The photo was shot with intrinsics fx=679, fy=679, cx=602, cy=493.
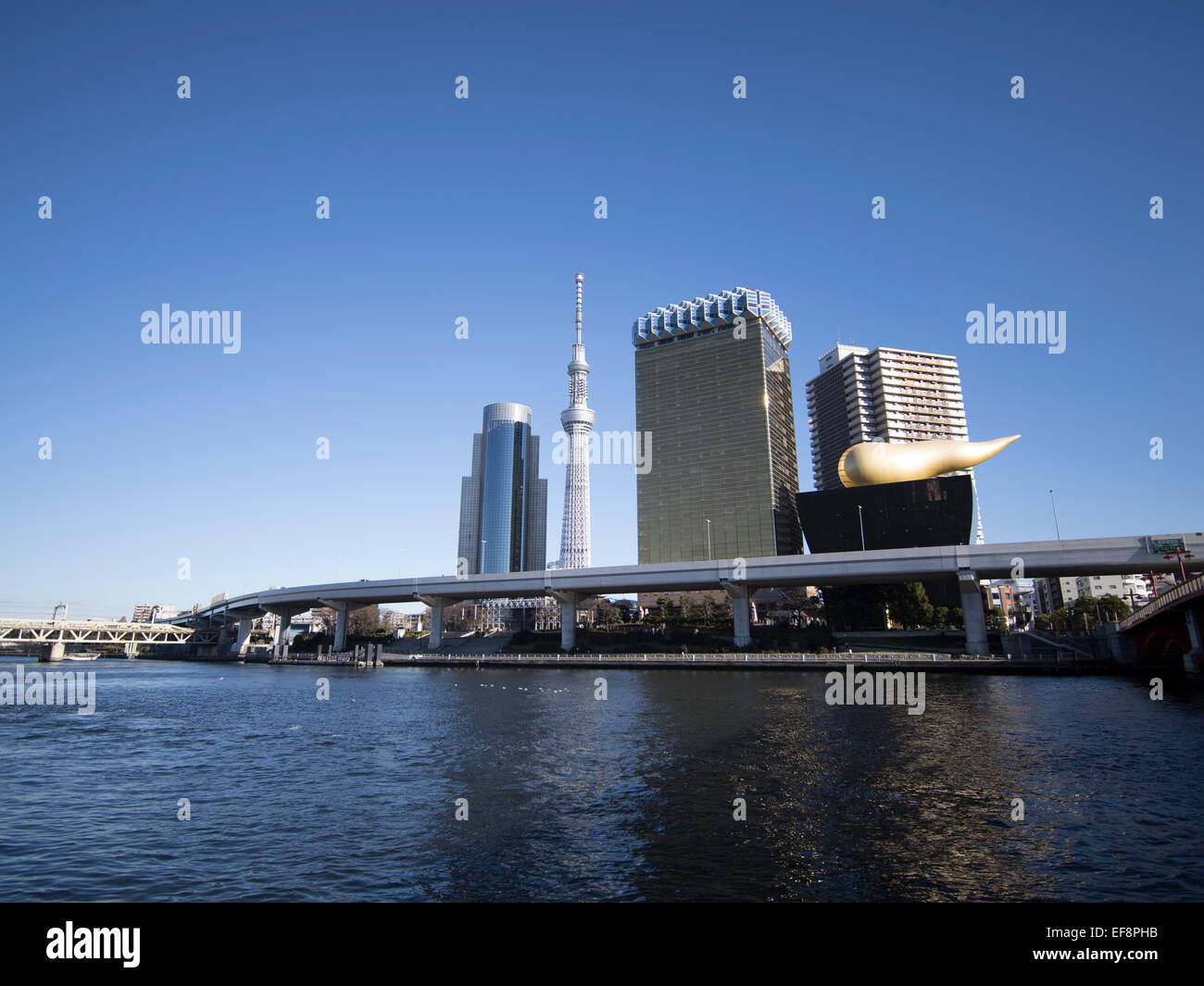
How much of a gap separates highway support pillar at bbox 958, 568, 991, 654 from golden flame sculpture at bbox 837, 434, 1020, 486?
30705mm

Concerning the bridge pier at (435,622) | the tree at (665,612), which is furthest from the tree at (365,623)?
the tree at (665,612)

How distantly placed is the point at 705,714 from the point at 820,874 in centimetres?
2480

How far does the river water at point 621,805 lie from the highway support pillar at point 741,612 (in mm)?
51022

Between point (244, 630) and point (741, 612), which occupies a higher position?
point (741, 612)

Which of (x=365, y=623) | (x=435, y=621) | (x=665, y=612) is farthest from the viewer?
(x=365, y=623)

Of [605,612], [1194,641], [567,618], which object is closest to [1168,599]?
[1194,641]

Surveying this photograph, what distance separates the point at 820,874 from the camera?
14383mm

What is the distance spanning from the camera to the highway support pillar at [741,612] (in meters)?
92.1

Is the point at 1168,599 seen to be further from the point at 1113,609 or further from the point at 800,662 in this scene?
the point at 1113,609

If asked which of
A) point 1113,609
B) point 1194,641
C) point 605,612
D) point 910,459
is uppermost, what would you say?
point 910,459

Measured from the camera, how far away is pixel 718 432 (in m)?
179

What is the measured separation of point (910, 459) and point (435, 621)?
84.7m
